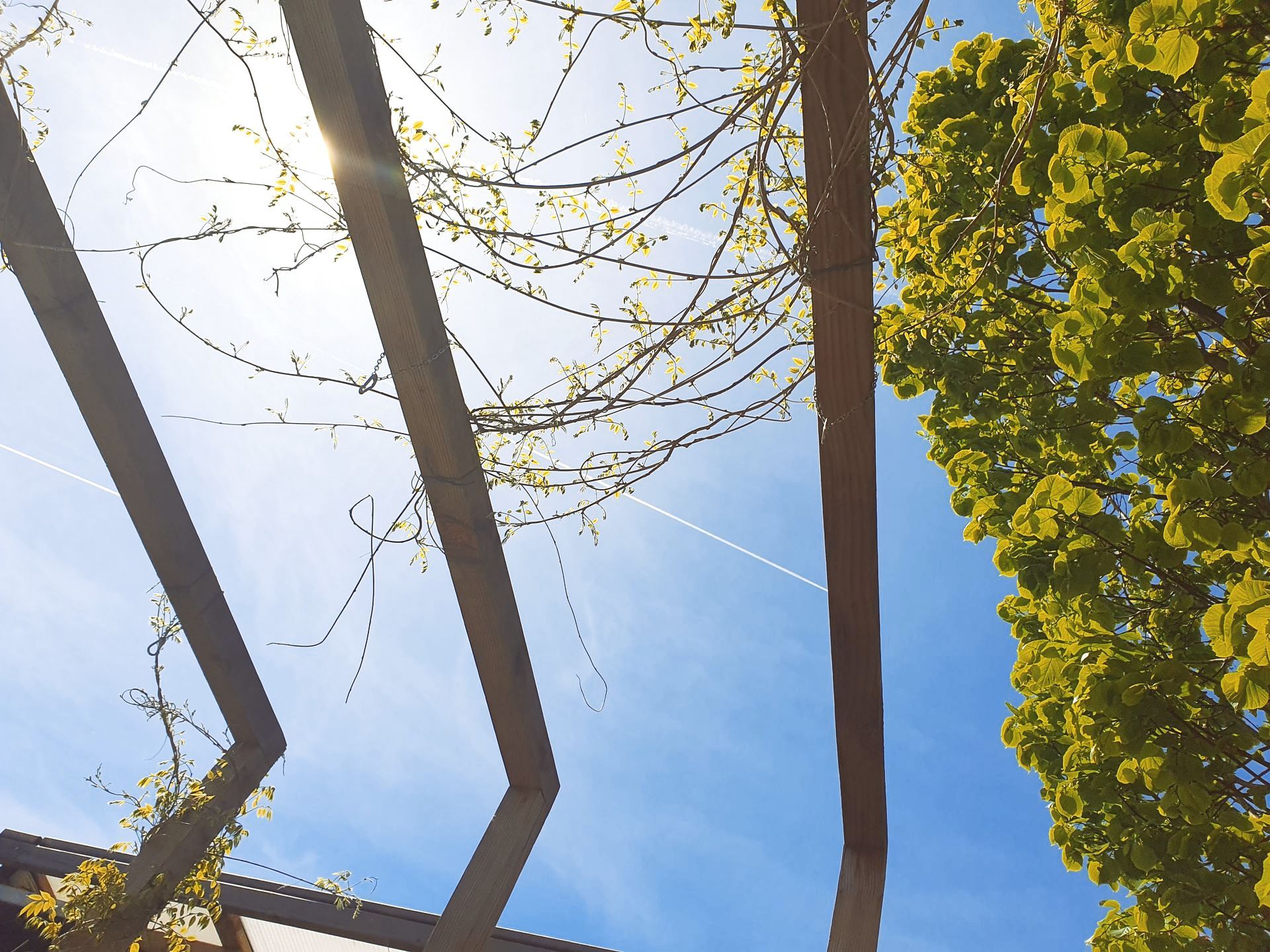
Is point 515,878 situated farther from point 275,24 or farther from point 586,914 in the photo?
point 586,914

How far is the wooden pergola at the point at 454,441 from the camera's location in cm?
108

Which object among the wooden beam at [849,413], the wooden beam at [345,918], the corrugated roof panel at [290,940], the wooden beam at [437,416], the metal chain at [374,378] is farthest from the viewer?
the corrugated roof panel at [290,940]

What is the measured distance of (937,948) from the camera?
3.39m

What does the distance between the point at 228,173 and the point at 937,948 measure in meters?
3.90

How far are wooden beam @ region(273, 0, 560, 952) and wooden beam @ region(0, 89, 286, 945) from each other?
0.66 metres

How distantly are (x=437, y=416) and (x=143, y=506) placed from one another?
819mm

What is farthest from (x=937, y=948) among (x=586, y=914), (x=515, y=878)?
(x=515, y=878)

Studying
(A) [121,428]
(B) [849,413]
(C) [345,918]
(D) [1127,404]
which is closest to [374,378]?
(A) [121,428]

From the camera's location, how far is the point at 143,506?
1.69 meters

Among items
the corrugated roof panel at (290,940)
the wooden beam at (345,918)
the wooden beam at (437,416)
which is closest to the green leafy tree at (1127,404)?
the wooden beam at (437,416)

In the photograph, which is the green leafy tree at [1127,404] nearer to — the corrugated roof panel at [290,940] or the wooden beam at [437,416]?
the wooden beam at [437,416]

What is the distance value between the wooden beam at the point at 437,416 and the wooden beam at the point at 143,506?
0.66 meters

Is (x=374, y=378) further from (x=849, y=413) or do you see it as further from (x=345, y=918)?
(x=345, y=918)

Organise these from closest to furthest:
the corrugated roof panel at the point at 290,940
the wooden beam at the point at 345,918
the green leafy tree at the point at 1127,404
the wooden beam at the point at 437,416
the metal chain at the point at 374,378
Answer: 1. the green leafy tree at the point at 1127,404
2. the wooden beam at the point at 437,416
3. the metal chain at the point at 374,378
4. the wooden beam at the point at 345,918
5. the corrugated roof panel at the point at 290,940
